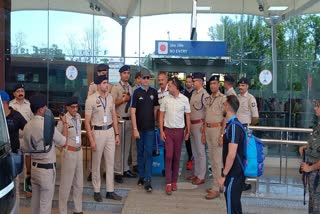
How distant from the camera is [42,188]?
16.2 feet

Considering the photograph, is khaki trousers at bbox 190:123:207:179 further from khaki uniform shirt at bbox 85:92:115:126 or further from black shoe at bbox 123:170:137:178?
khaki uniform shirt at bbox 85:92:115:126

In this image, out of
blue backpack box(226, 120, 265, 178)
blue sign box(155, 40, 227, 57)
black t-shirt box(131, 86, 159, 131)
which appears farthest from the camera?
blue sign box(155, 40, 227, 57)

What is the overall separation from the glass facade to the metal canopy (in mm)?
56

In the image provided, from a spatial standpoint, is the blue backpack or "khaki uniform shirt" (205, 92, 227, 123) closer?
the blue backpack

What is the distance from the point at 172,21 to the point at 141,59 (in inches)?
53.5

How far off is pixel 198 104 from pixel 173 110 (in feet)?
2.57

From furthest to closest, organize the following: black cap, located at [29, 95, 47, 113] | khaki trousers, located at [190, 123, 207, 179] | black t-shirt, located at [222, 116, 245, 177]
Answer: khaki trousers, located at [190, 123, 207, 179] < black cap, located at [29, 95, 47, 113] < black t-shirt, located at [222, 116, 245, 177]

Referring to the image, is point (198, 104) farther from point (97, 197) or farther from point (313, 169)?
point (313, 169)

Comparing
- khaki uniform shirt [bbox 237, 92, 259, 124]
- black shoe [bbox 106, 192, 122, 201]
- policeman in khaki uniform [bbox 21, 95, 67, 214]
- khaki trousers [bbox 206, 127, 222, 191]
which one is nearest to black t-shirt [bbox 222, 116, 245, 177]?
khaki trousers [bbox 206, 127, 222, 191]

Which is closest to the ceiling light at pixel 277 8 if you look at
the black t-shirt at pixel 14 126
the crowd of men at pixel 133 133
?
the crowd of men at pixel 133 133

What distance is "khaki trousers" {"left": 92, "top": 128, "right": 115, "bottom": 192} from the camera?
6113 mm

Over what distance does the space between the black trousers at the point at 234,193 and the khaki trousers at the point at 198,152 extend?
7.36ft

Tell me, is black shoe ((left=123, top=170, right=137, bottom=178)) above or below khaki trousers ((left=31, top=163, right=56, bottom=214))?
below

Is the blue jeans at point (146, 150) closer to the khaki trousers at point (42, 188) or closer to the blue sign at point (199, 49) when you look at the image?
the khaki trousers at point (42, 188)
